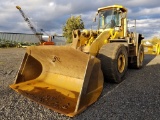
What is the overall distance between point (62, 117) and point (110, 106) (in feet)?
3.44

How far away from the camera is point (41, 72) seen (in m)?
5.93

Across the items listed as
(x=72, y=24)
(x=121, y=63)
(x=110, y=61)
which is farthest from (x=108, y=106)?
(x=72, y=24)

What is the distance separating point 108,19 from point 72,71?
3.21 meters

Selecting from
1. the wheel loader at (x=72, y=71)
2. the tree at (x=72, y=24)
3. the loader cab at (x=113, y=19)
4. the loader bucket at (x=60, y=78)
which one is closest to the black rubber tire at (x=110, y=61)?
the wheel loader at (x=72, y=71)

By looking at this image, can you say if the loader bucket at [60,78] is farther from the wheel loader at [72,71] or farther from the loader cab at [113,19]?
the loader cab at [113,19]

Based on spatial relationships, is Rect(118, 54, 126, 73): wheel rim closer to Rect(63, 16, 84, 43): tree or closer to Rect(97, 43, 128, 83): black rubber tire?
Rect(97, 43, 128, 83): black rubber tire

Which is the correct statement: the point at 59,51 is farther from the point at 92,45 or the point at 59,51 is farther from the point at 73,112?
the point at 73,112

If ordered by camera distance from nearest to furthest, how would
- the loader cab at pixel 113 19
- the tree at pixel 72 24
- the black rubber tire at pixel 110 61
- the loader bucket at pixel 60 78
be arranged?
the loader bucket at pixel 60 78 → the black rubber tire at pixel 110 61 → the loader cab at pixel 113 19 → the tree at pixel 72 24

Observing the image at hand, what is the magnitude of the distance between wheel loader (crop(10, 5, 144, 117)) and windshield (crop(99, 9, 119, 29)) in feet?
1.94

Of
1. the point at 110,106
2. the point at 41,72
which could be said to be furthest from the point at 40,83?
the point at 110,106

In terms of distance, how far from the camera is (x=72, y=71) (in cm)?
532

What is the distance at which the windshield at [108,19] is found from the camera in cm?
757

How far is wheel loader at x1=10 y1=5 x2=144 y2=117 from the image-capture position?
4.20 m

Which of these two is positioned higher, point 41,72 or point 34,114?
point 41,72
